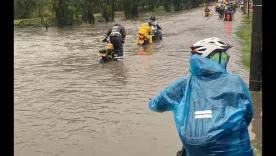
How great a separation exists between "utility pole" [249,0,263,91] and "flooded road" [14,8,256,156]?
2.00 metres

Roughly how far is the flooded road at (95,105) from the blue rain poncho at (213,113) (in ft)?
8.69

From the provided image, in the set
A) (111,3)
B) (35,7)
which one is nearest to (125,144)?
(111,3)

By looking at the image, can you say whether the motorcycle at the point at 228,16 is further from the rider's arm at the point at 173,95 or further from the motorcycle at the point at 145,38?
the rider's arm at the point at 173,95

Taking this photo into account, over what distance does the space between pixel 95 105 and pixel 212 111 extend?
5.44 meters

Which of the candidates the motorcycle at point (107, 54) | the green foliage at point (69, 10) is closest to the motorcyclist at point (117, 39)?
the motorcycle at point (107, 54)

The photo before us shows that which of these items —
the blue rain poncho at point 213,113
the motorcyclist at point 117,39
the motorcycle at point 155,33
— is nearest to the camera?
the blue rain poncho at point 213,113

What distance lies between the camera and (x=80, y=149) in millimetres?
5621

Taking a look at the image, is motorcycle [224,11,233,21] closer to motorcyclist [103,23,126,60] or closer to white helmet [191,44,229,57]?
motorcyclist [103,23,126,60]

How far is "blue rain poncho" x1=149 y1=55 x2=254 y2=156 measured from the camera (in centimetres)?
259

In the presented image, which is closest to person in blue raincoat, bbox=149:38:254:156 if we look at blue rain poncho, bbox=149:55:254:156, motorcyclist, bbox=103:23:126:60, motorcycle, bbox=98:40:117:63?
blue rain poncho, bbox=149:55:254:156

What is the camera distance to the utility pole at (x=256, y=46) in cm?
732

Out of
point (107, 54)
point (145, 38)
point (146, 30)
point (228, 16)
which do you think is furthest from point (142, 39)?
point (228, 16)

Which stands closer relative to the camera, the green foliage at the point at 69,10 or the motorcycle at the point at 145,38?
the motorcycle at the point at 145,38
